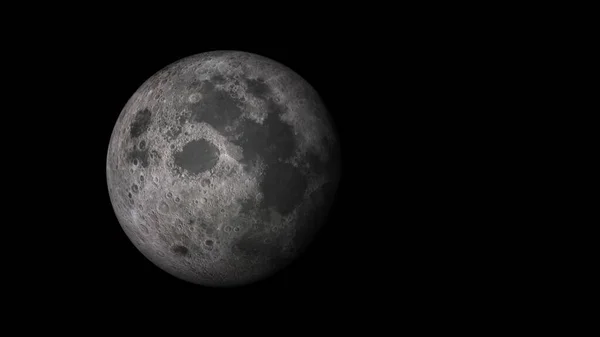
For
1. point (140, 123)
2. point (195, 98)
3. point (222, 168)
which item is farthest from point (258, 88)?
point (140, 123)

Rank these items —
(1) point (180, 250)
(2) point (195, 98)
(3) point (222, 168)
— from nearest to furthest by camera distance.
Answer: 1. (3) point (222, 168)
2. (2) point (195, 98)
3. (1) point (180, 250)

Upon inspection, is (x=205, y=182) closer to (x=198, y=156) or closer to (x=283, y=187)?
(x=198, y=156)

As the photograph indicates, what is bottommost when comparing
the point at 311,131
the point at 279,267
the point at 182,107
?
the point at 279,267

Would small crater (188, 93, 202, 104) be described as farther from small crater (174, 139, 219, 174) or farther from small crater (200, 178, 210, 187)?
small crater (200, 178, 210, 187)

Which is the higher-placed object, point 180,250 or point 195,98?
point 195,98

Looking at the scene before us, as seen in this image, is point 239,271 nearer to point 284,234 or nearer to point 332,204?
point 284,234

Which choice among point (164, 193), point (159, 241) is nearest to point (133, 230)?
point (159, 241)

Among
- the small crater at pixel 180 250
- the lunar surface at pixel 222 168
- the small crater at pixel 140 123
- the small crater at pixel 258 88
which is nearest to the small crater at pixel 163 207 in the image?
the lunar surface at pixel 222 168

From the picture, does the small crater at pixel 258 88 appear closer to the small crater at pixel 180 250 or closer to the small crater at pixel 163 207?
the small crater at pixel 163 207

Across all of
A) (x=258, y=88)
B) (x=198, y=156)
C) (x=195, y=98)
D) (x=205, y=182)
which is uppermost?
(x=258, y=88)
